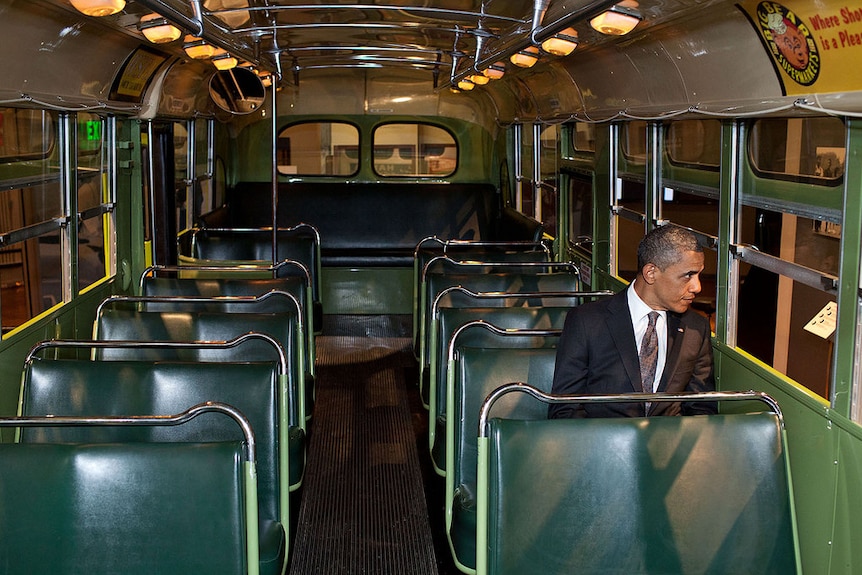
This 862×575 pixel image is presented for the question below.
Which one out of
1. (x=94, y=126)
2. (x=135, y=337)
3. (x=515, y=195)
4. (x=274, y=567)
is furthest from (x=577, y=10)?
(x=515, y=195)

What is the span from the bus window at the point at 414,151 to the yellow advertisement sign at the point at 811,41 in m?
7.74

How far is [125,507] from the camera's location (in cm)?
291

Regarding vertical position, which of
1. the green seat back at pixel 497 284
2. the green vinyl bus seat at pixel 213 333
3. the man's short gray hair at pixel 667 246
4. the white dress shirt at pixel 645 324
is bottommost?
the green vinyl bus seat at pixel 213 333

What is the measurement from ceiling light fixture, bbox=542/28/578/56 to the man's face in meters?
1.69

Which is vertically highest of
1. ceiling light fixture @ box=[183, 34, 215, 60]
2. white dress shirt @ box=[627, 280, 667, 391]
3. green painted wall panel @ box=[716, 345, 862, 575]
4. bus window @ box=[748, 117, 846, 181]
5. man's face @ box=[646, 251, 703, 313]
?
ceiling light fixture @ box=[183, 34, 215, 60]

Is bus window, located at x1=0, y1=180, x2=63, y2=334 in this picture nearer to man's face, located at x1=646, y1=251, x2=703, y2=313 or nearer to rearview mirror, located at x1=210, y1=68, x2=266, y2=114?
rearview mirror, located at x1=210, y1=68, x2=266, y2=114

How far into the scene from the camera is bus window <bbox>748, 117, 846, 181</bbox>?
11.5ft

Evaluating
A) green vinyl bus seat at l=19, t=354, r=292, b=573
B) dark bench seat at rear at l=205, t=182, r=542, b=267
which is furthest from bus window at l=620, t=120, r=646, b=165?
dark bench seat at rear at l=205, t=182, r=542, b=267

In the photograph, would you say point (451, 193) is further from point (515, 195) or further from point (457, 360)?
point (457, 360)

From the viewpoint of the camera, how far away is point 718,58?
421 cm

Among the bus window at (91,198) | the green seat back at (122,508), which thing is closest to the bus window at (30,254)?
the bus window at (91,198)

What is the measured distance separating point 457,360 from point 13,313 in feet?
7.50

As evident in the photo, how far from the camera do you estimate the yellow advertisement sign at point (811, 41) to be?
3094mm

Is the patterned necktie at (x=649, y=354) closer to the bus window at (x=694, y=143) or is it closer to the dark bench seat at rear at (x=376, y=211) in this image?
the bus window at (x=694, y=143)
